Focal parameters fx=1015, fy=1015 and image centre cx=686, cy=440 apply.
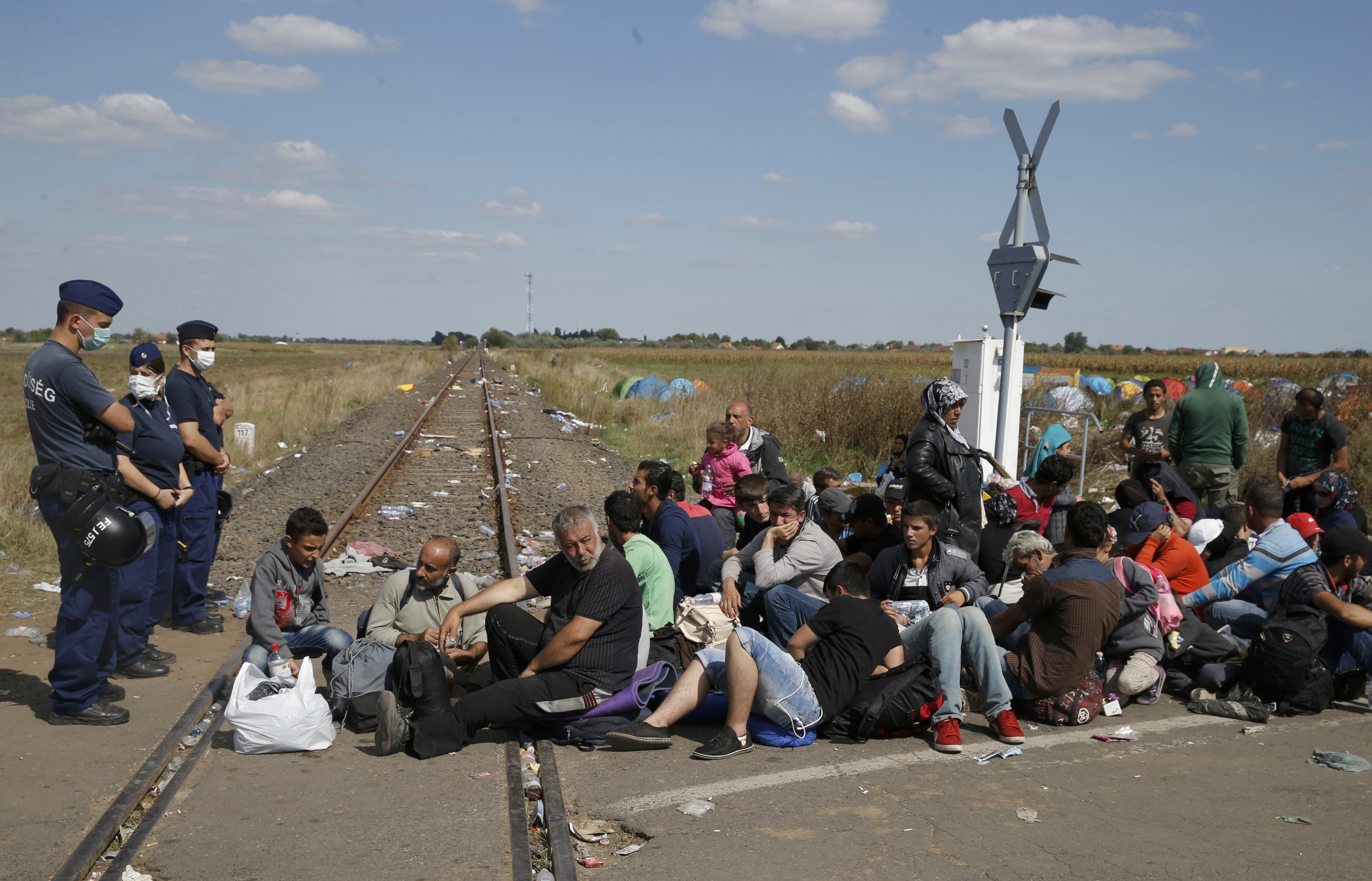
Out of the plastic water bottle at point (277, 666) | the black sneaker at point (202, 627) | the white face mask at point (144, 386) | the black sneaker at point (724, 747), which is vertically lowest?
the black sneaker at point (202, 627)

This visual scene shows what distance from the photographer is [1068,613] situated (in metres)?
5.32

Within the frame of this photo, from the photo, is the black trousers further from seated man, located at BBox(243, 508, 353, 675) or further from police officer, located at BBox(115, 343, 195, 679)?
police officer, located at BBox(115, 343, 195, 679)

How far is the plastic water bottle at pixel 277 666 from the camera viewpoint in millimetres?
5109

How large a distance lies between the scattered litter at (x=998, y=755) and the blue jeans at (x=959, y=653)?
0.79 ft

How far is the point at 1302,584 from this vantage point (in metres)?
5.62

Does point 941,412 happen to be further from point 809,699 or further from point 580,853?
point 580,853

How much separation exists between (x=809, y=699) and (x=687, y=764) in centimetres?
69

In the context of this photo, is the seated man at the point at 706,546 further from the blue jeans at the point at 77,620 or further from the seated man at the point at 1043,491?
the blue jeans at the point at 77,620

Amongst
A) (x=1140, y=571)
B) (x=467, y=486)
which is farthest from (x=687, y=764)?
(x=467, y=486)

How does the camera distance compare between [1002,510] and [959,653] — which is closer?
[959,653]

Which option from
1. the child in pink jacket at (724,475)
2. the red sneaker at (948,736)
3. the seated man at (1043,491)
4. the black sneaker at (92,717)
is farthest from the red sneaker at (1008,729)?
the black sneaker at (92,717)

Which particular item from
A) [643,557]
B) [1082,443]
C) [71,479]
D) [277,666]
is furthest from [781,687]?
[1082,443]

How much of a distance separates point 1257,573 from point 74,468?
21.6ft

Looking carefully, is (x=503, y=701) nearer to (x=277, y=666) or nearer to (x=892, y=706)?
(x=277, y=666)
